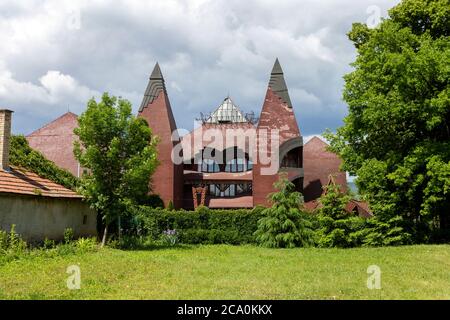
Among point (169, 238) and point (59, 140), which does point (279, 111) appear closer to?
point (169, 238)

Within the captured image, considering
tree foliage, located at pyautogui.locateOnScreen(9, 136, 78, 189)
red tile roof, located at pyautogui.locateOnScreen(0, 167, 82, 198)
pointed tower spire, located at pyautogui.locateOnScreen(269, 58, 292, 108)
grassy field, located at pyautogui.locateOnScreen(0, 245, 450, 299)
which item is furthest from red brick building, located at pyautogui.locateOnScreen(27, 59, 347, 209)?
grassy field, located at pyautogui.locateOnScreen(0, 245, 450, 299)

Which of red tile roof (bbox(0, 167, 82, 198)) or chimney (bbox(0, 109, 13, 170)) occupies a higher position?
chimney (bbox(0, 109, 13, 170))

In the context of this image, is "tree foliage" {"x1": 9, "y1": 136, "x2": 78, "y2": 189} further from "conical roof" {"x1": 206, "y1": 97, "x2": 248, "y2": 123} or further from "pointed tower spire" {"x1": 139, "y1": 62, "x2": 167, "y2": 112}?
"conical roof" {"x1": 206, "y1": 97, "x2": 248, "y2": 123}

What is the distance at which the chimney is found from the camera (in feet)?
62.8

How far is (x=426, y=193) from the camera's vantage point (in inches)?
845

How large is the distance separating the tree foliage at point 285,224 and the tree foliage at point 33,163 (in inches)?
394

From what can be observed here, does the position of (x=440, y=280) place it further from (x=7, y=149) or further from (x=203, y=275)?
(x=7, y=149)

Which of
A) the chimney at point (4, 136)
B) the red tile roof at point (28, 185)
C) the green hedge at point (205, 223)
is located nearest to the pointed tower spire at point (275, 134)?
the green hedge at point (205, 223)

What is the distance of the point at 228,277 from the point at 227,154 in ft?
86.2

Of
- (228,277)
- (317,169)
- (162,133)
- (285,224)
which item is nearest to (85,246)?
(228,277)

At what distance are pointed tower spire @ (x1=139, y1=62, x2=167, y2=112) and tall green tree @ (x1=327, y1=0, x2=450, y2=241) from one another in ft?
49.8

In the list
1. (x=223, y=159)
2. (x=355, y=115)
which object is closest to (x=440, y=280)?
(x=355, y=115)

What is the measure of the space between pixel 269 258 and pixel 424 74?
36.1ft

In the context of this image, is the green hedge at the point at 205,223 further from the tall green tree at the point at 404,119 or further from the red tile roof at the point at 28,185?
the tall green tree at the point at 404,119
